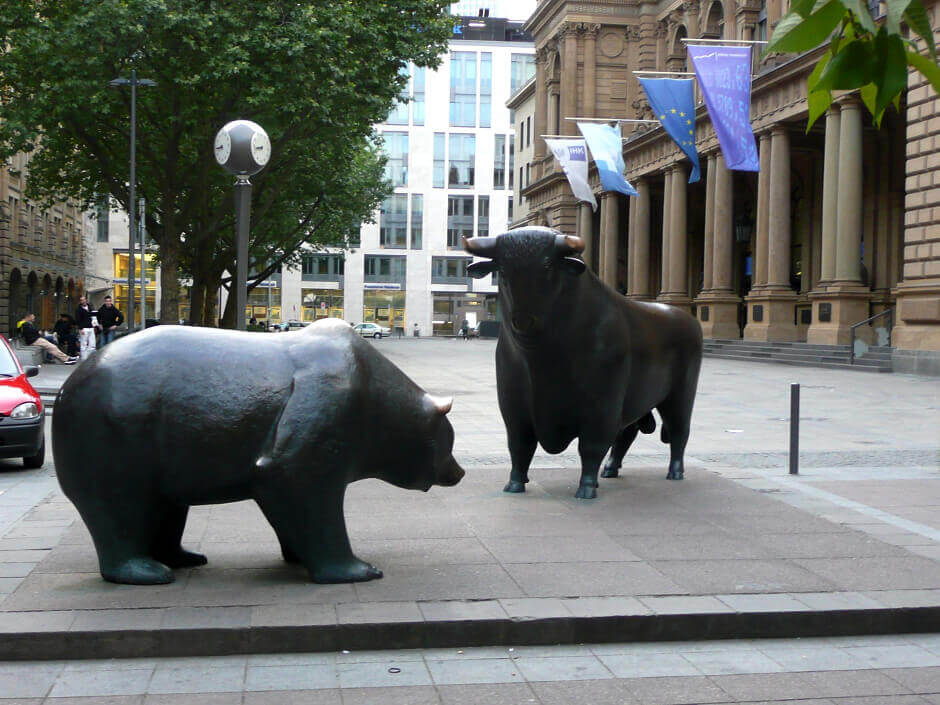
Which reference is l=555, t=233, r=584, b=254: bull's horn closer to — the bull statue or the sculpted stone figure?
the bull statue

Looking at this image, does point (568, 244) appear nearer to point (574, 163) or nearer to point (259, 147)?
point (259, 147)

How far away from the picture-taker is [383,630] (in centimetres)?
495

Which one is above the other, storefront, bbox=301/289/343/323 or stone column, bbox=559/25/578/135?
stone column, bbox=559/25/578/135

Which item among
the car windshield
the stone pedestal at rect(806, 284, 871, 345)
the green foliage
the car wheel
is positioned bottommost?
the car wheel

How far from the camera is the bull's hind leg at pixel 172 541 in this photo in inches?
226

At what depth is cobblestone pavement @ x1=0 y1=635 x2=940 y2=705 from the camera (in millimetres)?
4379

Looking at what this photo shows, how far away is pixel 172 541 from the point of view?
5.85 meters

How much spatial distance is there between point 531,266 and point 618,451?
288 centimetres

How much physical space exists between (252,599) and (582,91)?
180 feet

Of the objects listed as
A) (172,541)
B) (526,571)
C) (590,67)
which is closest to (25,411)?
(172,541)

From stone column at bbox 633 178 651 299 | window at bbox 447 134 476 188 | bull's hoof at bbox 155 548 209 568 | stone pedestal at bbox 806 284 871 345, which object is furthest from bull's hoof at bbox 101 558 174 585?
window at bbox 447 134 476 188

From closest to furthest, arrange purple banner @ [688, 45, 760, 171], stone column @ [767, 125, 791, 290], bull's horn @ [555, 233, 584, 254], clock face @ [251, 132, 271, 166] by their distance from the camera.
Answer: bull's horn @ [555, 233, 584, 254], clock face @ [251, 132, 271, 166], purple banner @ [688, 45, 760, 171], stone column @ [767, 125, 791, 290]

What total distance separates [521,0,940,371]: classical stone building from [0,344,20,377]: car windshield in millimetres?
21338

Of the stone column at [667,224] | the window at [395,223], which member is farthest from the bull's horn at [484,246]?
the window at [395,223]
